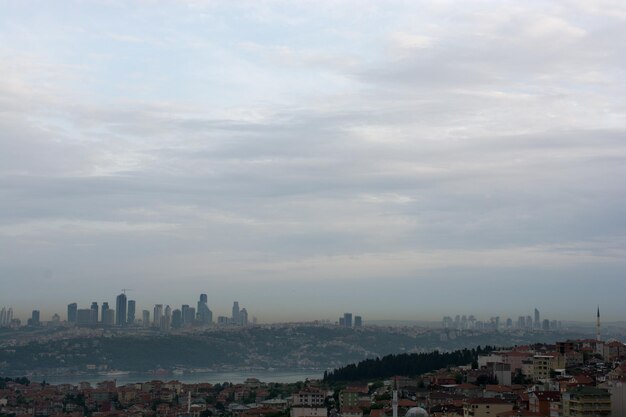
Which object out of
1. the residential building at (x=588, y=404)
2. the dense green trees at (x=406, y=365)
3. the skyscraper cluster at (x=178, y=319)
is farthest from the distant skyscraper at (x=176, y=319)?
the residential building at (x=588, y=404)

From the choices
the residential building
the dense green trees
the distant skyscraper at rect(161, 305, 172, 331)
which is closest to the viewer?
the residential building

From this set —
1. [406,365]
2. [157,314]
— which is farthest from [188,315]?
[406,365]

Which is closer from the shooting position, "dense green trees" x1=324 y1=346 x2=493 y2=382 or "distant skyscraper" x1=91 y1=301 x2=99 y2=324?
"dense green trees" x1=324 y1=346 x2=493 y2=382

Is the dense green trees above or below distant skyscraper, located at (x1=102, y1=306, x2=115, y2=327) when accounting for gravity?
below

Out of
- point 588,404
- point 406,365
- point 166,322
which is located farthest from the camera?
point 166,322

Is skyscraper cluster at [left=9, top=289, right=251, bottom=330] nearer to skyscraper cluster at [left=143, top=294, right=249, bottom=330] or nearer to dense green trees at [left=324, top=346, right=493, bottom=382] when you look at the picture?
skyscraper cluster at [left=143, top=294, right=249, bottom=330]

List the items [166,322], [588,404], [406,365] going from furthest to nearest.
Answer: [166,322]
[406,365]
[588,404]

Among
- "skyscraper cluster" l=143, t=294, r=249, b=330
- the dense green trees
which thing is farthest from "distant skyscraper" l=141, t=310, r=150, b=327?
the dense green trees

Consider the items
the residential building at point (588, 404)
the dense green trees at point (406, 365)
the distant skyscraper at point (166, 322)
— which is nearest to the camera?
the residential building at point (588, 404)

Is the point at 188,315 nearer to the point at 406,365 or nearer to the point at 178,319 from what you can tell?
the point at 178,319

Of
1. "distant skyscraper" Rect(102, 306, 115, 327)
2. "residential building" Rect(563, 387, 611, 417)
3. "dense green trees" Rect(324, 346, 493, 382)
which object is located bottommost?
"residential building" Rect(563, 387, 611, 417)

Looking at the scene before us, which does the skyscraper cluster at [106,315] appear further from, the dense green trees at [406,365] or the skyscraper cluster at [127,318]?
the dense green trees at [406,365]
